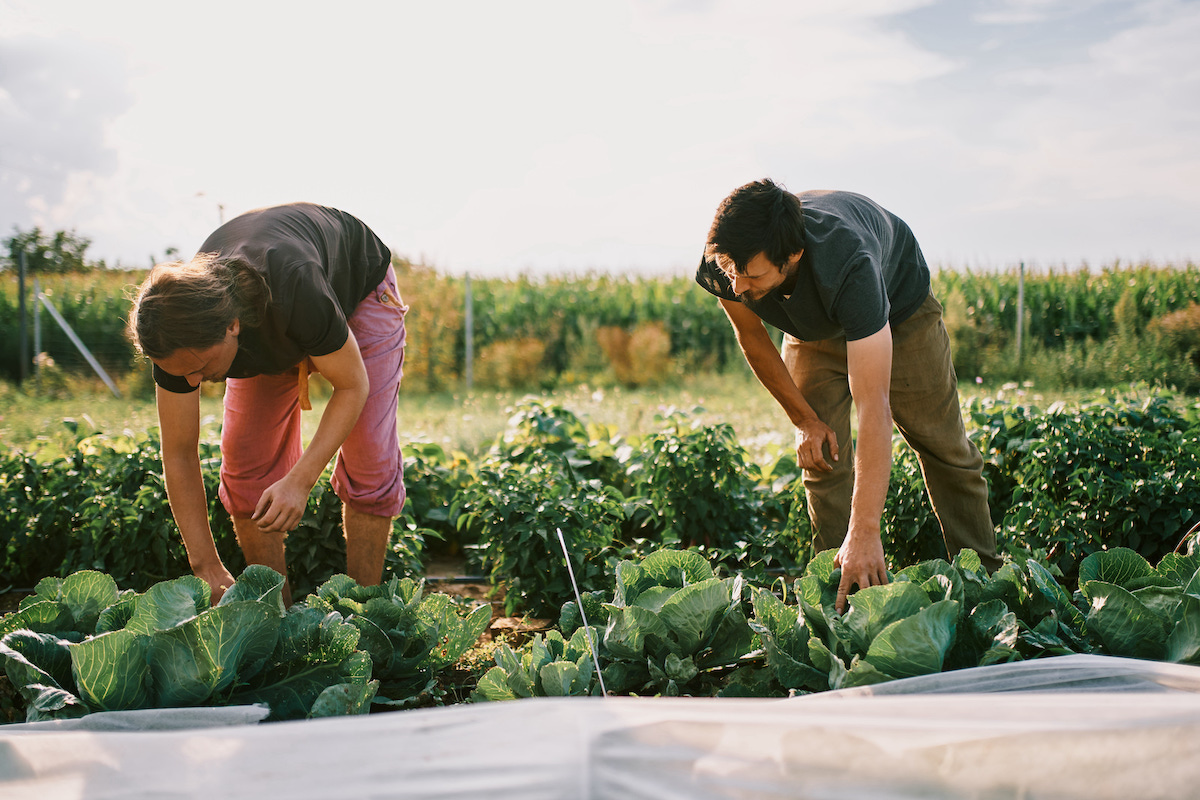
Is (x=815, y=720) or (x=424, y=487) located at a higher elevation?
(x=815, y=720)

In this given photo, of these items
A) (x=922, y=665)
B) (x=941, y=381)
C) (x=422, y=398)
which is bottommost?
(x=422, y=398)

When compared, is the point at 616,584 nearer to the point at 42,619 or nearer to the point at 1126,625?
the point at 1126,625

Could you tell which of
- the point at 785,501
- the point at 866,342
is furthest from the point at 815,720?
the point at 785,501

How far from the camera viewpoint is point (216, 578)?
7.01 feet

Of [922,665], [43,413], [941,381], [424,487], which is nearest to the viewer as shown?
[922,665]

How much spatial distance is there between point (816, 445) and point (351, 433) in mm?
1364

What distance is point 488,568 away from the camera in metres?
3.52

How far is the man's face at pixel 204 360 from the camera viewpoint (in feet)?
6.06

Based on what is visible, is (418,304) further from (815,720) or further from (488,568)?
(815,720)

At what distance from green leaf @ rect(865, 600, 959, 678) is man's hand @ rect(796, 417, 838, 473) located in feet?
3.44

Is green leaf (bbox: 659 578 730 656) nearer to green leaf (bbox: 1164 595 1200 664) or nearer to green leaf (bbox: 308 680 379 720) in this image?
green leaf (bbox: 308 680 379 720)

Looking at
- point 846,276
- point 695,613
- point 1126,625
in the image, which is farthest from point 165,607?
point 1126,625

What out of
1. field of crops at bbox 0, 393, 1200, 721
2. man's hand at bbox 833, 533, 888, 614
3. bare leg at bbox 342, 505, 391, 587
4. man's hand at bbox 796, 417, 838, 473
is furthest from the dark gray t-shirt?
bare leg at bbox 342, 505, 391, 587

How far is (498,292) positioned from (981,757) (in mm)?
13526
